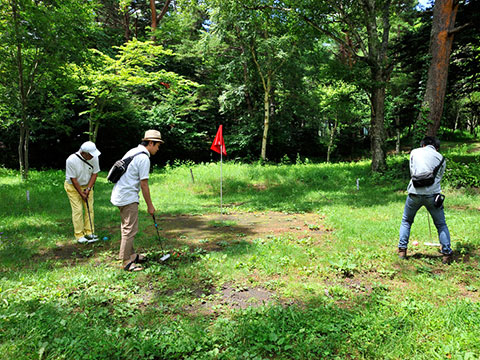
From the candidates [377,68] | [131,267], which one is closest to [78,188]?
[131,267]

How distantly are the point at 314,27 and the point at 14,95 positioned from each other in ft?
39.7

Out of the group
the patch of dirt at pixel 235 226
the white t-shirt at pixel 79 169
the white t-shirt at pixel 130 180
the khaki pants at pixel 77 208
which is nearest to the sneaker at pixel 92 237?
the khaki pants at pixel 77 208

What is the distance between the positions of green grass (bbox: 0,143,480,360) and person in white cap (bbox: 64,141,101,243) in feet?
1.24

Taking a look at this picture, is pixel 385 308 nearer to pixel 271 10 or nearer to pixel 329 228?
pixel 329 228

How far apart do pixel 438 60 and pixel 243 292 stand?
36.9 ft

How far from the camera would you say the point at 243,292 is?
3.73 meters

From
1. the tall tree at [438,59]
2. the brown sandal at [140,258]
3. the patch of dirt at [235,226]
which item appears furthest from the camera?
the tall tree at [438,59]

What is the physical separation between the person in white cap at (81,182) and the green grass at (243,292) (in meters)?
0.38

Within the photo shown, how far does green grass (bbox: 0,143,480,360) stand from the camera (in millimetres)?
2645

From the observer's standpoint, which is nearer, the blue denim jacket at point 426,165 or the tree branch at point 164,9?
the blue denim jacket at point 426,165

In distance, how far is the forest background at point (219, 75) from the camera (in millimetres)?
11109

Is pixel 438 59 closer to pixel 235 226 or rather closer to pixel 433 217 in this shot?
pixel 433 217

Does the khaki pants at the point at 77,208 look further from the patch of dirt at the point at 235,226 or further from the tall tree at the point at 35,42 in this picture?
the tall tree at the point at 35,42

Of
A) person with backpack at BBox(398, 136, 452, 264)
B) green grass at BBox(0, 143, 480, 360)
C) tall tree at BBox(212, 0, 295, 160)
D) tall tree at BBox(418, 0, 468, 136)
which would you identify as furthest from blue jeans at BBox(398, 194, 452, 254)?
tall tree at BBox(212, 0, 295, 160)
